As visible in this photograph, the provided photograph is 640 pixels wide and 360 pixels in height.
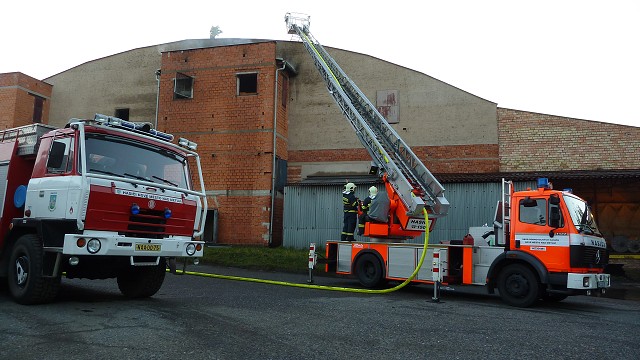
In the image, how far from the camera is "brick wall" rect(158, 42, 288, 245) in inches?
807

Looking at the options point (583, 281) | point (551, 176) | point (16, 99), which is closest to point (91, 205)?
point (583, 281)

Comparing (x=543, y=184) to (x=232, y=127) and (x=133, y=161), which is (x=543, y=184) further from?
(x=232, y=127)

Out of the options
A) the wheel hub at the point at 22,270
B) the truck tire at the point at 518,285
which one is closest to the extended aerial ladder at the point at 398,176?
the truck tire at the point at 518,285

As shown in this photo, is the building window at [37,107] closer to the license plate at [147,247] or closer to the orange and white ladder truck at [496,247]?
the orange and white ladder truck at [496,247]

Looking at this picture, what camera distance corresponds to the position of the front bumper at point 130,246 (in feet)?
20.4

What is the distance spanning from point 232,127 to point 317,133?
158 inches

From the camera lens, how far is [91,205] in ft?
Result: 21.0

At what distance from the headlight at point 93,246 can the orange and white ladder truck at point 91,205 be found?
12 millimetres

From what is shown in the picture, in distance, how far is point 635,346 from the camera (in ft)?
18.4

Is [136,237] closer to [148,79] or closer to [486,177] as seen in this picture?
[486,177]

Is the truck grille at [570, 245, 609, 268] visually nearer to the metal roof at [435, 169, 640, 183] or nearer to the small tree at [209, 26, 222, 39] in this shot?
the metal roof at [435, 169, 640, 183]

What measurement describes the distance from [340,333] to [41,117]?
2604cm

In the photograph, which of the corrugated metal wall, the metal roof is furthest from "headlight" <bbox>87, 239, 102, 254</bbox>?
the metal roof

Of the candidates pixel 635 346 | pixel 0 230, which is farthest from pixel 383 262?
pixel 0 230
